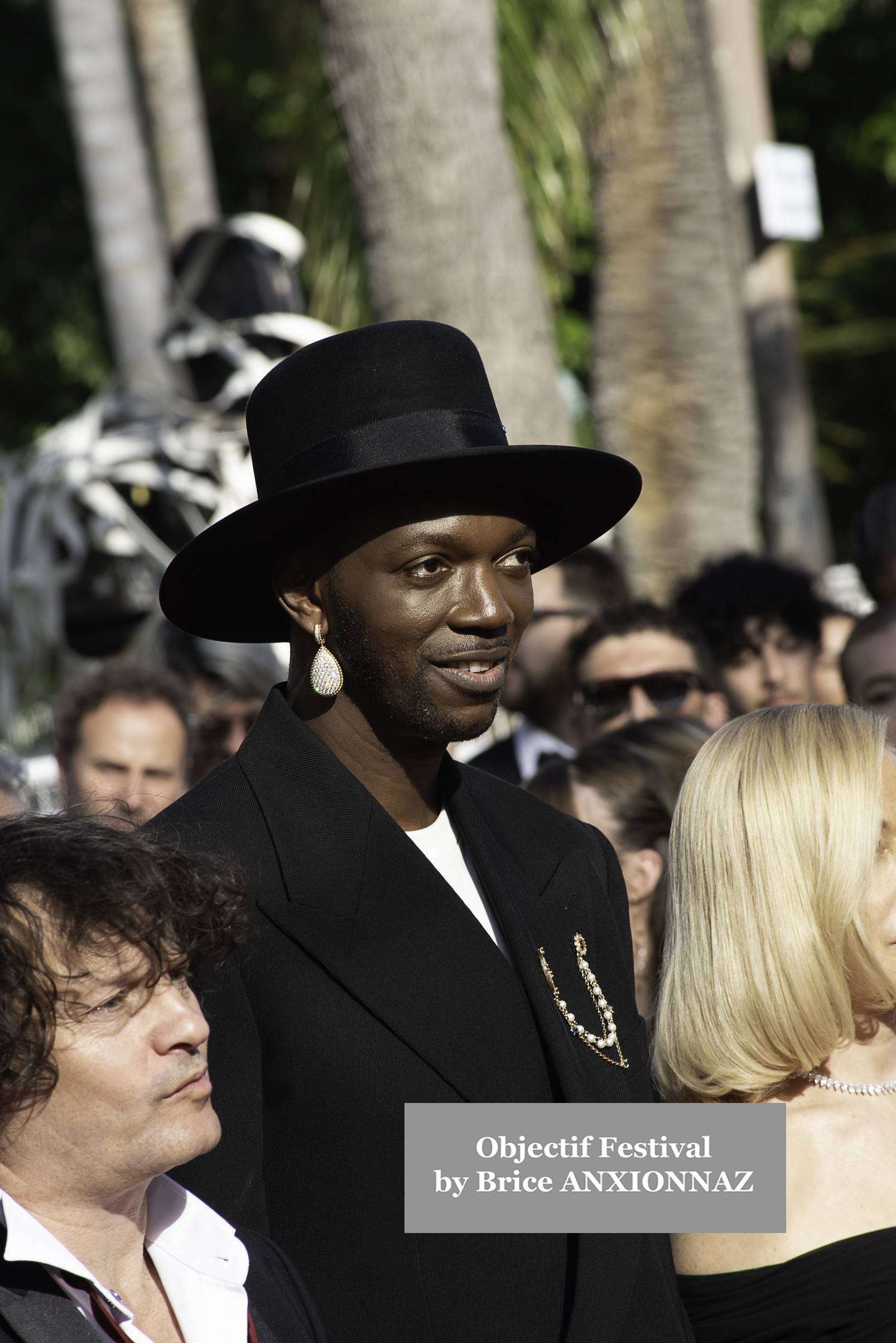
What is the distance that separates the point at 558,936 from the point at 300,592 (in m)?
0.63

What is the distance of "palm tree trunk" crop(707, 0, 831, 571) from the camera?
43.4 ft

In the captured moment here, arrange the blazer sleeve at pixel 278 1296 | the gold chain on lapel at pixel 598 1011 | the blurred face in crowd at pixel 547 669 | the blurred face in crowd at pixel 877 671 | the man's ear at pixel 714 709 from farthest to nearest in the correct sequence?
the blurred face in crowd at pixel 547 669 < the man's ear at pixel 714 709 < the blurred face in crowd at pixel 877 671 < the gold chain on lapel at pixel 598 1011 < the blazer sleeve at pixel 278 1296

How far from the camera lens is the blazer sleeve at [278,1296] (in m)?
1.84

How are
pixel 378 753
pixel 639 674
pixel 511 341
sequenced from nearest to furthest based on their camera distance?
pixel 378 753
pixel 639 674
pixel 511 341

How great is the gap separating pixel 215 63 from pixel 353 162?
13.6 metres

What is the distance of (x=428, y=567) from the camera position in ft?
6.92

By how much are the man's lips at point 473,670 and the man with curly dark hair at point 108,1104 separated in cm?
46

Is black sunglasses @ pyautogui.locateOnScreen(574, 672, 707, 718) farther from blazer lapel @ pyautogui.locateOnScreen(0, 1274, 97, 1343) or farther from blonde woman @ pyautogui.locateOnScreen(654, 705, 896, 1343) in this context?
blazer lapel @ pyautogui.locateOnScreen(0, 1274, 97, 1343)

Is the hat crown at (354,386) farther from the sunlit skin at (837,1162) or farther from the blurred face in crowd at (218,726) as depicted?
the blurred face in crowd at (218,726)

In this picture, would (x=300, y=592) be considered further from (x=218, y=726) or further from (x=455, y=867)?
(x=218, y=726)

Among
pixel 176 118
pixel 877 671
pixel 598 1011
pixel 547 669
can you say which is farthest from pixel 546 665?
pixel 176 118

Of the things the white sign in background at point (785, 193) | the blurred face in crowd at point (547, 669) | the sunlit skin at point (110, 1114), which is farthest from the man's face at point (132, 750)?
the white sign in background at point (785, 193)

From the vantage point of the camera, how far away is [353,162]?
5820 mm

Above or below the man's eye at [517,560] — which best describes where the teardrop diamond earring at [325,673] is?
below
